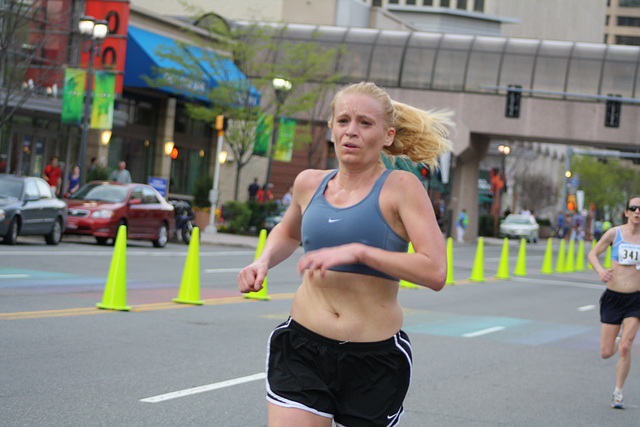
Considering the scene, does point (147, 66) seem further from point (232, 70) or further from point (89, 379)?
point (89, 379)

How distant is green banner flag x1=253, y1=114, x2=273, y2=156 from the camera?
35125 millimetres

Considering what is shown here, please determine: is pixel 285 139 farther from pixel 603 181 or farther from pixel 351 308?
pixel 603 181

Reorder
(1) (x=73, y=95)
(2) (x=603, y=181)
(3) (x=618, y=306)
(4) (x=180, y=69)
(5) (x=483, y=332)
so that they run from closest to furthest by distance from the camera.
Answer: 1. (3) (x=618, y=306)
2. (5) (x=483, y=332)
3. (1) (x=73, y=95)
4. (4) (x=180, y=69)
5. (2) (x=603, y=181)

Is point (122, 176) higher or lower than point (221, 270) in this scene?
higher

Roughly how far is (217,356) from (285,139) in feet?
92.2

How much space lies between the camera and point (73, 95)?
28.1 meters

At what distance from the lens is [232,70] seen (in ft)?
121

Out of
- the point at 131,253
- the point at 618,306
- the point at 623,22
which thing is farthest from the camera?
the point at 623,22

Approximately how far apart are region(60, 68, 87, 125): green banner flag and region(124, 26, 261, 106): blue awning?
5.91 metres

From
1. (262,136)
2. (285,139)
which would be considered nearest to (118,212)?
(262,136)

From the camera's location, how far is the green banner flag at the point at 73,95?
2800 cm

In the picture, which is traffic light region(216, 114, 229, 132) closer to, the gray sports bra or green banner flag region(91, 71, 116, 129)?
green banner flag region(91, 71, 116, 129)

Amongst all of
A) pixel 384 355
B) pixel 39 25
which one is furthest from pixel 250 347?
pixel 39 25

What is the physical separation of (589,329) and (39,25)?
21.1 meters
